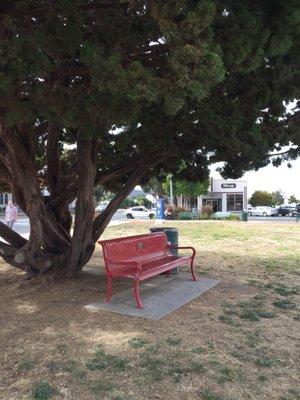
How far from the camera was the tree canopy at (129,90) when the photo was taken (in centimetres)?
477

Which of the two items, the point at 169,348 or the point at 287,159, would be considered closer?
the point at 169,348

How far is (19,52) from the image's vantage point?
5160 millimetres

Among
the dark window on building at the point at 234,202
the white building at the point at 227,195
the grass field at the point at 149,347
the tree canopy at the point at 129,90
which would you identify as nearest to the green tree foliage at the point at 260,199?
the dark window on building at the point at 234,202

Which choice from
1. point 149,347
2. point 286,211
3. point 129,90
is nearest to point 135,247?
point 149,347

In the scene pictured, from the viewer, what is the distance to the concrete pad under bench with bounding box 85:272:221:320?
6.48 m

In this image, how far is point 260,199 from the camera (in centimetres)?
8131

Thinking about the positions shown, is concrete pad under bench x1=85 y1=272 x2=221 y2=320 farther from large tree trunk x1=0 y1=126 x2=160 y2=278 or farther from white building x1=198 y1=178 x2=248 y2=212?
white building x1=198 y1=178 x2=248 y2=212

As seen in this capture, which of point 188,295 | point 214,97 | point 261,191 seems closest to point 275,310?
point 188,295

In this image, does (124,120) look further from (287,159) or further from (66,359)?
(287,159)

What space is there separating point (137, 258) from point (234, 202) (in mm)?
60965

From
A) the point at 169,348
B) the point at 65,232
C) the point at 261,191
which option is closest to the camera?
the point at 169,348

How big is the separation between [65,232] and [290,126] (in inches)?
181

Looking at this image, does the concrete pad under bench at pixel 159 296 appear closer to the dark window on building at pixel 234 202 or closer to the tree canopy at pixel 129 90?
the tree canopy at pixel 129 90

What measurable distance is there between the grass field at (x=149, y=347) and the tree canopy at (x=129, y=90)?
5.01 feet
